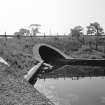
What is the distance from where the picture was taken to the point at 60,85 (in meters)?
7.88

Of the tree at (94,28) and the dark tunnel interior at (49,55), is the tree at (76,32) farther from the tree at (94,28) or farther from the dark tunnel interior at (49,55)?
the dark tunnel interior at (49,55)

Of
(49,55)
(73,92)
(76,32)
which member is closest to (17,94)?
(73,92)

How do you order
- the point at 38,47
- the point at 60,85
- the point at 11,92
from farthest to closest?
the point at 38,47 → the point at 60,85 → the point at 11,92

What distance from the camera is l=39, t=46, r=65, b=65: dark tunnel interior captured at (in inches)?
585

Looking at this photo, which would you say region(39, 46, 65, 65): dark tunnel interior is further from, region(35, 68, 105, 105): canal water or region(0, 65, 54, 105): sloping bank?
region(0, 65, 54, 105): sloping bank

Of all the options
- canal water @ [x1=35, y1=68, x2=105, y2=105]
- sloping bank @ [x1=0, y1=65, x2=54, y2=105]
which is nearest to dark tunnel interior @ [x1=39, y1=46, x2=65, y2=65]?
canal water @ [x1=35, y1=68, x2=105, y2=105]

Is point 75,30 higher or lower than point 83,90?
higher

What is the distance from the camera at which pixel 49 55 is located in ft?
50.8

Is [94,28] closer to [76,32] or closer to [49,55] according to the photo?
[76,32]

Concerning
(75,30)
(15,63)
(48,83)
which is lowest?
(48,83)

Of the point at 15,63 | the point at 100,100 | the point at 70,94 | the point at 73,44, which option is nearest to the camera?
the point at 100,100

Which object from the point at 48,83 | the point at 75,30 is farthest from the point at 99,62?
the point at 75,30

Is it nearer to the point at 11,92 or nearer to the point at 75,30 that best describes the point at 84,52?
the point at 75,30

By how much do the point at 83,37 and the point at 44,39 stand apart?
16.8 feet
